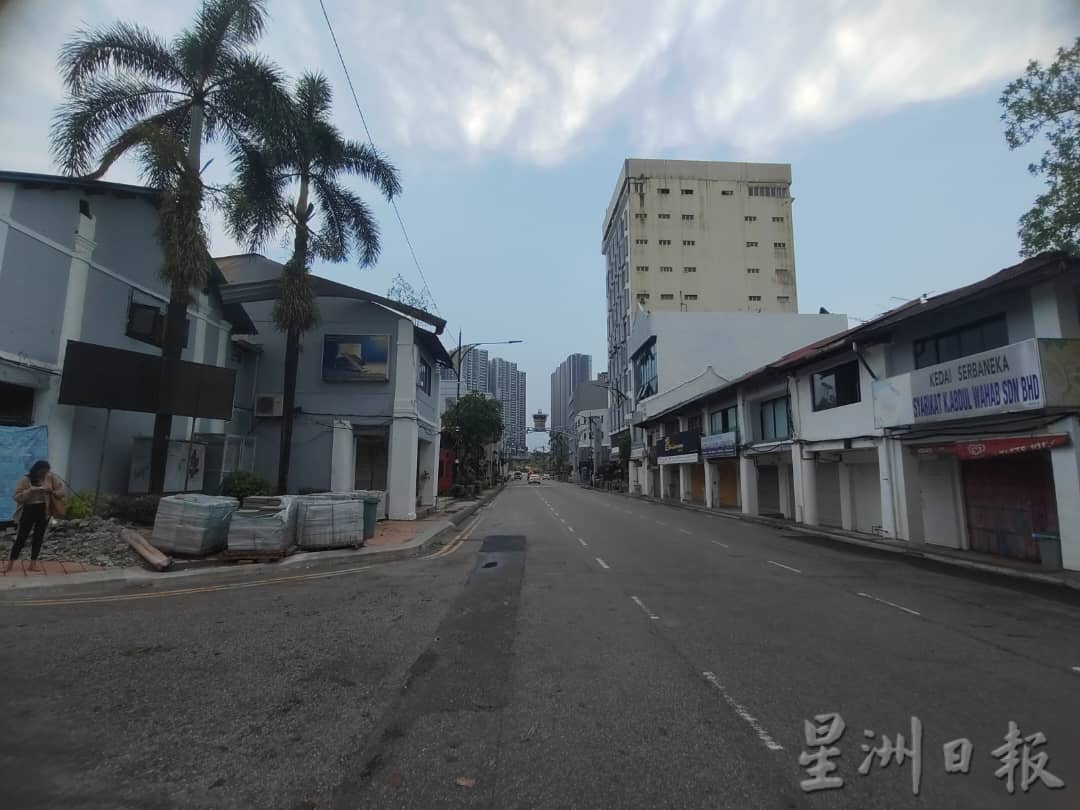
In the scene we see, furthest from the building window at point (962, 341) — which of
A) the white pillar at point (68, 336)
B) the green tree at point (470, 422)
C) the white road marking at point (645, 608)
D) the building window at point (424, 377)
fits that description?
the green tree at point (470, 422)

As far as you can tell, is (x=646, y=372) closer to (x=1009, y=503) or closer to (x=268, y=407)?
(x=268, y=407)

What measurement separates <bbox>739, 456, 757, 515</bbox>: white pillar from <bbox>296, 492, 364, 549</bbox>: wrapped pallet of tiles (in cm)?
1925

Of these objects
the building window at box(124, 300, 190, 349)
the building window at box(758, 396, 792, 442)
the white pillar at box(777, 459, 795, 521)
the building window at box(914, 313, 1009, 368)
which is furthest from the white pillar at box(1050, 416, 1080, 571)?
the building window at box(124, 300, 190, 349)

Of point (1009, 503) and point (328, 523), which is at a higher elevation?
point (1009, 503)

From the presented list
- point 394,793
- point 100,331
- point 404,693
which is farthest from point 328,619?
point 100,331

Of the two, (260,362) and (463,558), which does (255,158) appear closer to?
(260,362)

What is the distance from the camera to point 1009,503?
45.2ft

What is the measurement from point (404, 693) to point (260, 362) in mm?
18652

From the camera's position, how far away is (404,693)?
15.3 feet

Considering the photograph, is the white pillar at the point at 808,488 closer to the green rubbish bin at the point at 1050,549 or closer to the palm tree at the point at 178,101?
the green rubbish bin at the point at 1050,549

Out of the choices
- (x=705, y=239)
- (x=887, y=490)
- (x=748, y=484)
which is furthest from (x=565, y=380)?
(x=887, y=490)

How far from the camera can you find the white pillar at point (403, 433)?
19.2 metres

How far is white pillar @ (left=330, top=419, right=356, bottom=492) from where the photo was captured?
19141mm

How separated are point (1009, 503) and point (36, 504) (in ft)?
66.2
